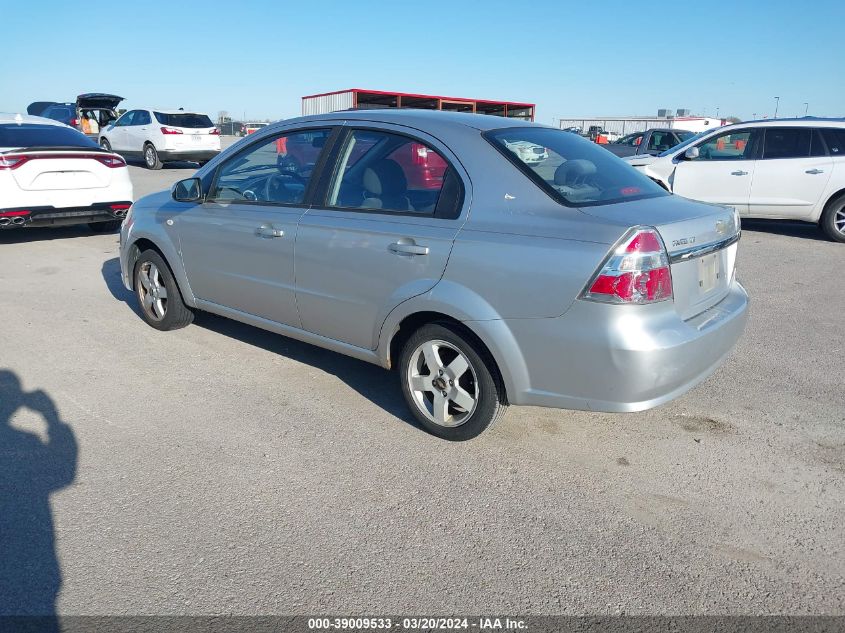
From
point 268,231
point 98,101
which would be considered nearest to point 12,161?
point 268,231

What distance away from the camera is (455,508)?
3098mm

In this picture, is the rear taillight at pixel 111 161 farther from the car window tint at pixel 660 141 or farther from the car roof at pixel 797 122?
the car window tint at pixel 660 141

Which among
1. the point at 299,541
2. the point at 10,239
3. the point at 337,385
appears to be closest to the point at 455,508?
the point at 299,541

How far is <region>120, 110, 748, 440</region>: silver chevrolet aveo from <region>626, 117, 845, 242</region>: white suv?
660cm

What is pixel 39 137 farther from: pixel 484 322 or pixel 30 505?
pixel 484 322

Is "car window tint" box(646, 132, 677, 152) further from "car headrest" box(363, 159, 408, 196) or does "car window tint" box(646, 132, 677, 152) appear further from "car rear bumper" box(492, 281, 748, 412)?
"car rear bumper" box(492, 281, 748, 412)

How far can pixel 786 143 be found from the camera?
31.4 ft

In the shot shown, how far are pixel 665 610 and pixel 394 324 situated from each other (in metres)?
1.90

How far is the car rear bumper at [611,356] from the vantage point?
2.99 meters

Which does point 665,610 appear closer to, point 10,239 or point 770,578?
point 770,578

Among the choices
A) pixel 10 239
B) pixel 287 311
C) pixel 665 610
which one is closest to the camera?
pixel 665 610

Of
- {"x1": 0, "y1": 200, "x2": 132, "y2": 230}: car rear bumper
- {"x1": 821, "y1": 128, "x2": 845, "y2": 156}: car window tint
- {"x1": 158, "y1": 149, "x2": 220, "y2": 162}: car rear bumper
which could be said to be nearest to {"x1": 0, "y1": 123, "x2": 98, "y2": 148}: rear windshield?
{"x1": 0, "y1": 200, "x2": 132, "y2": 230}: car rear bumper

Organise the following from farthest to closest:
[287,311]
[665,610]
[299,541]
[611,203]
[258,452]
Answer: [287,311]
[258,452]
[611,203]
[299,541]
[665,610]

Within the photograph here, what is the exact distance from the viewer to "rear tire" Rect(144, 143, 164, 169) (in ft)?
63.5
